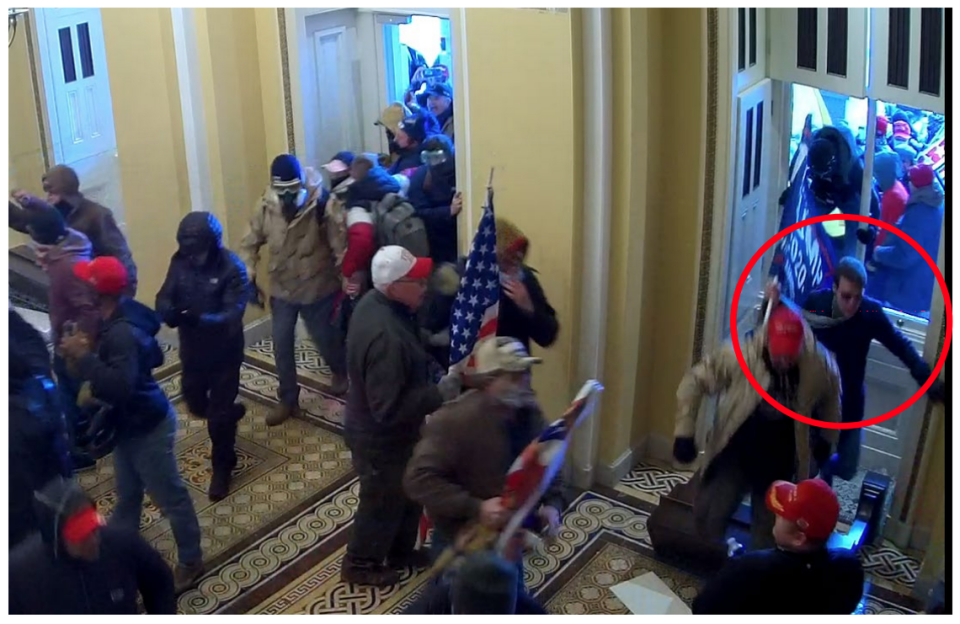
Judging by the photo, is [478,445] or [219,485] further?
[219,485]

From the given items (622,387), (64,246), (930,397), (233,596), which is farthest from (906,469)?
(64,246)

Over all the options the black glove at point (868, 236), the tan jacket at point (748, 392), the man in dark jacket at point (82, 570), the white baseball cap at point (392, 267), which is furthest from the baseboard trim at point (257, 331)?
the black glove at point (868, 236)

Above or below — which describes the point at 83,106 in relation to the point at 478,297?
above

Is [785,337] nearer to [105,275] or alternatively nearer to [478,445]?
[478,445]

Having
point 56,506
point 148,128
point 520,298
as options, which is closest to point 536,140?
point 520,298

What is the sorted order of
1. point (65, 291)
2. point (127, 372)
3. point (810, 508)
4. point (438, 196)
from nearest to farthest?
point (810, 508) → point (127, 372) → point (65, 291) → point (438, 196)

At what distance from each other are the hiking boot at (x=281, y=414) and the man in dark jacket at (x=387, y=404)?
1.95ft

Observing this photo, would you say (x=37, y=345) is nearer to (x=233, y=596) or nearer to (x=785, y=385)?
(x=233, y=596)

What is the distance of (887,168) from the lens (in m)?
3.22

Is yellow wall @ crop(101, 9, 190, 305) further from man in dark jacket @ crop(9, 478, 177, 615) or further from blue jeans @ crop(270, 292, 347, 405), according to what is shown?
man in dark jacket @ crop(9, 478, 177, 615)

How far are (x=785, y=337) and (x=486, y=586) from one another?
1128 millimetres

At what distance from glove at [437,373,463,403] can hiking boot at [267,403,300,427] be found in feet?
3.21

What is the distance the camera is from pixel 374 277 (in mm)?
3420

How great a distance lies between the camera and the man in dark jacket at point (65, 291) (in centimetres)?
356
